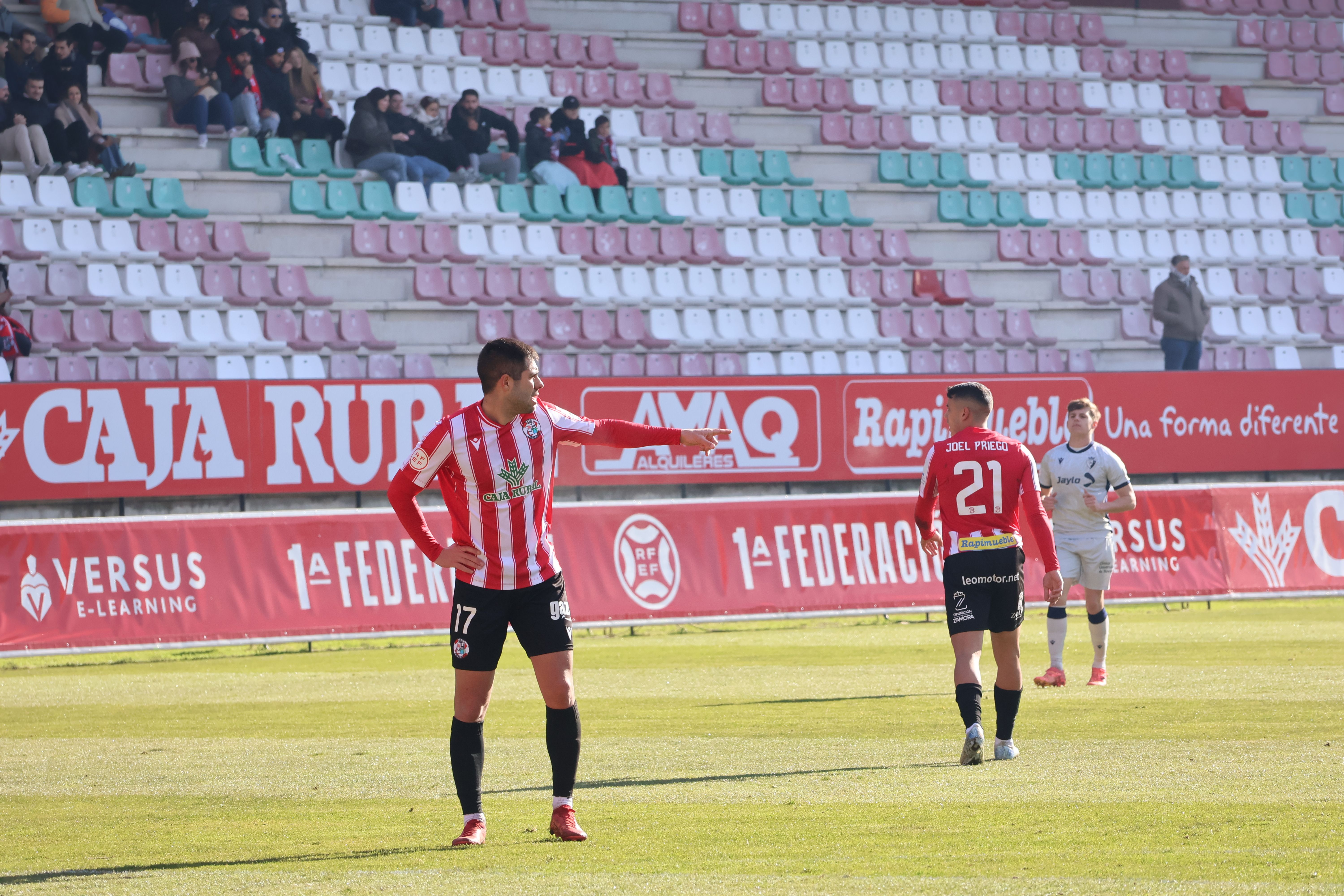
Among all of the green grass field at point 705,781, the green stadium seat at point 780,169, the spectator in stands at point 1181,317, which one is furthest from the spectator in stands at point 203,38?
the spectator in stands at point 1181,317

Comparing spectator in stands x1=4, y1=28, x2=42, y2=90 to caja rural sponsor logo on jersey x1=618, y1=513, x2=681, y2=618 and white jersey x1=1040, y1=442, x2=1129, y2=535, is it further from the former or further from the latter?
white jersey x1=1040, y1=442, x2=1129, y2=535

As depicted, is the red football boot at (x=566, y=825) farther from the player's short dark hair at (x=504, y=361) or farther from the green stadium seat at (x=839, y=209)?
the green stadium seat at (x=839, y=209)

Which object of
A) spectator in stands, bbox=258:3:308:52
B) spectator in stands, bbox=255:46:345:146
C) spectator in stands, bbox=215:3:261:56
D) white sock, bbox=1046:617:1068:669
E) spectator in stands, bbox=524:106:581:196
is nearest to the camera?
white sock, bbox=1046:617:1068:669

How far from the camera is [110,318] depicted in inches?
890

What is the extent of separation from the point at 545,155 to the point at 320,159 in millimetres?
3512

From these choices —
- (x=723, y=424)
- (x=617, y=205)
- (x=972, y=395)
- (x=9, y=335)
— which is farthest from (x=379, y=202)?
(x=972, y=395)

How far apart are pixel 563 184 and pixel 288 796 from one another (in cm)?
1909

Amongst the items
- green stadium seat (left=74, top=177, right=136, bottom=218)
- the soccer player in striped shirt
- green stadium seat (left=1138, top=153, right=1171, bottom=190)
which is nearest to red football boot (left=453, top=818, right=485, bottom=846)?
the soccer player in striped shirt

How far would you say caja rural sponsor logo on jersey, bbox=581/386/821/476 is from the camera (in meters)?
22.0

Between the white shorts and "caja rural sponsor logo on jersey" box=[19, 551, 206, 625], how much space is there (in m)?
8.83

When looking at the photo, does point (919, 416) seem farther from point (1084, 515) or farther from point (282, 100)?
point (282, 100)

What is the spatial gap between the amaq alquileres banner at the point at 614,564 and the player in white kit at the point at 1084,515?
247 inches

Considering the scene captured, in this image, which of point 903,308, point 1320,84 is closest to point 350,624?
point 903,308

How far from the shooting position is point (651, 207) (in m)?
27.3
